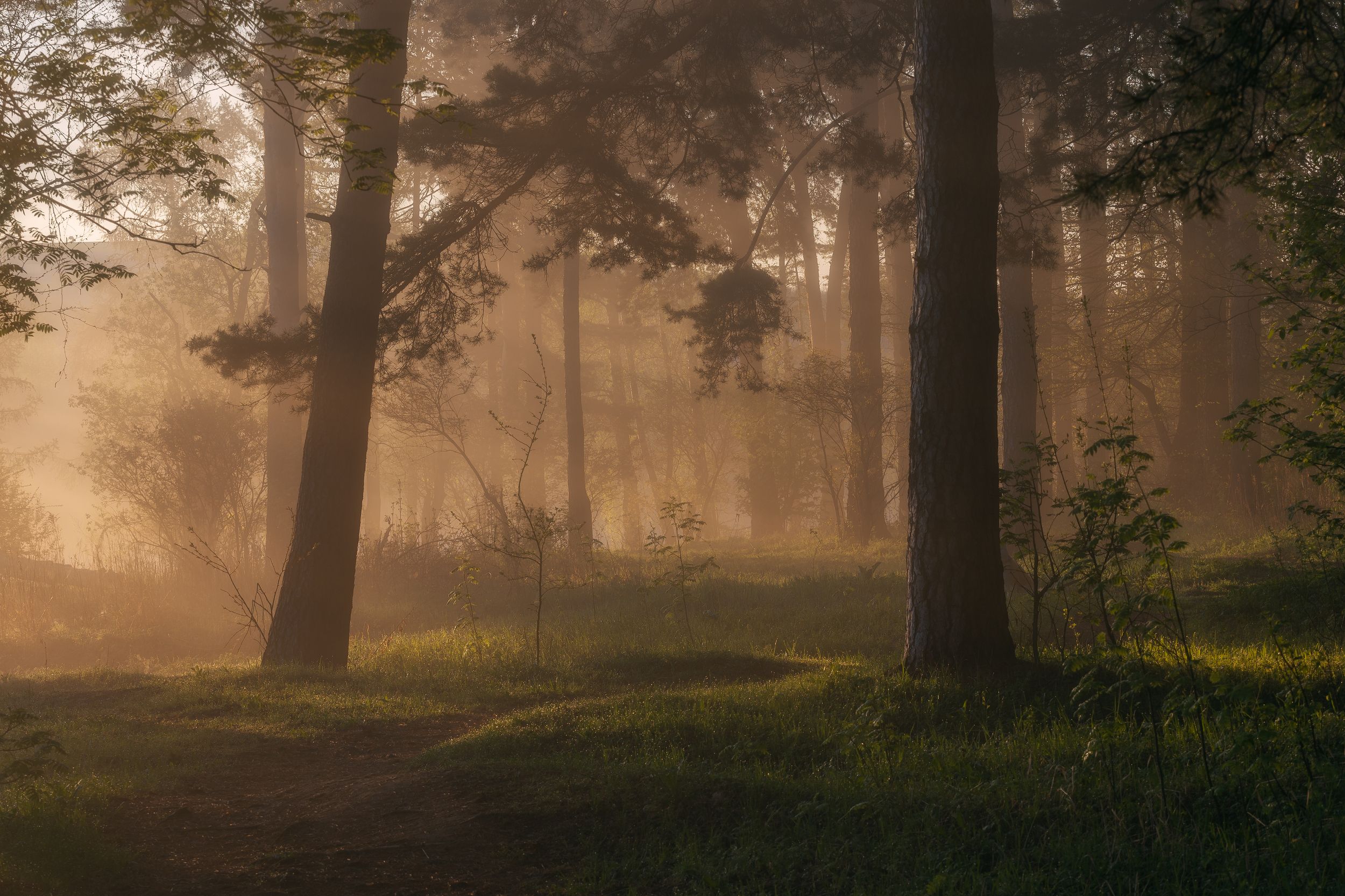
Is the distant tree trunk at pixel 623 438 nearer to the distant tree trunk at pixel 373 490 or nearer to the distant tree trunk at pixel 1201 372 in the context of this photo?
the distant tree trunk at pixel 373 490

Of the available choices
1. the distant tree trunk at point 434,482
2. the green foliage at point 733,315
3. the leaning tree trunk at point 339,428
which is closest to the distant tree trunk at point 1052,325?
the green foliage at point 733,315

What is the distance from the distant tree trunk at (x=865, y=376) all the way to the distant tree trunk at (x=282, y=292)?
11.1 m

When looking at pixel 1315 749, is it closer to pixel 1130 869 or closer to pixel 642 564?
pixel 1130 869

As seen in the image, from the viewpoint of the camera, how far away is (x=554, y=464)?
1722 inches

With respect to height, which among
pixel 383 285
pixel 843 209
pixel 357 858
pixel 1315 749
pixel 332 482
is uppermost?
pixel 843 209

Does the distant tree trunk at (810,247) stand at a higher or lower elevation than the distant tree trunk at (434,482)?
higher

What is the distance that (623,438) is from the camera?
3681cm

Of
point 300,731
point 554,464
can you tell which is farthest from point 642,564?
point 554,464

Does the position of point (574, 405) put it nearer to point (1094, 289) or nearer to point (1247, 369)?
point (1094, 289)

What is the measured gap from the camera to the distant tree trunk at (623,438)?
119 ft

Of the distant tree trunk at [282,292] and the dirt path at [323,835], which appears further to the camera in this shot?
the distant tree trunk at [282,292]

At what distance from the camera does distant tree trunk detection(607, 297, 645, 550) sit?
119 feet

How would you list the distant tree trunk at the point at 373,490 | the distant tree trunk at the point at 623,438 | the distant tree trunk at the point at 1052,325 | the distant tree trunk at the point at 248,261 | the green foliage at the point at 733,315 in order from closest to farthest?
the green foliage at the point at 733,315 → the distant tree trunk at the point at 1052,325 → the distant tree trunk at the point at 373,490 → the distant tree trunk at the point at 248,261 → the distant tree trunk at the point at 623,438

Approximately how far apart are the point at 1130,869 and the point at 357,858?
317 cm
